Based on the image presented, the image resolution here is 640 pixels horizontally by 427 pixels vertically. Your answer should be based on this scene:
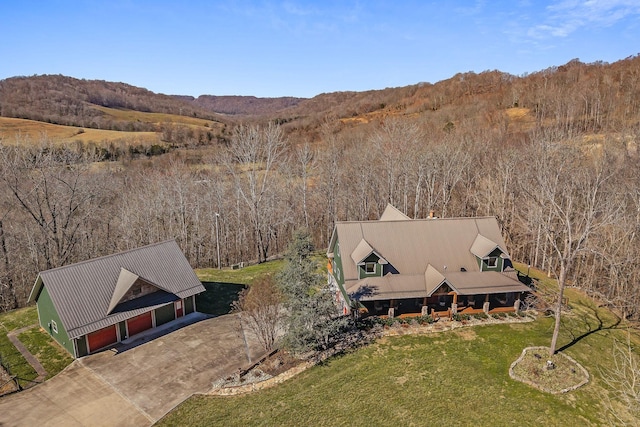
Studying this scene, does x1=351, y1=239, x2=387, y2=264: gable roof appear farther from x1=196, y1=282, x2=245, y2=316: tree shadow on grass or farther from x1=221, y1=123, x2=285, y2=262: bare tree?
x1=221, y1=123, x2=285, y2=262: bare tree

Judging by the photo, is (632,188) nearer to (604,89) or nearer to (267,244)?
(267,244)

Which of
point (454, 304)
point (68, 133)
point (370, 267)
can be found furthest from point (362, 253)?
point (68, 133)

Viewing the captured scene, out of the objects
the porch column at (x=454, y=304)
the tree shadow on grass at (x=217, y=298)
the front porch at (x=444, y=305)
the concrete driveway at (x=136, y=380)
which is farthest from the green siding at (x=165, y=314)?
the porch column at (x=454, y=304)

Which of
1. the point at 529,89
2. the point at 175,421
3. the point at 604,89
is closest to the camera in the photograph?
the point at 175,421

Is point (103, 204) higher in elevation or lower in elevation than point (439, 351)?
higher

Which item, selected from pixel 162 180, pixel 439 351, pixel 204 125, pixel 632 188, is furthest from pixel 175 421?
pixel 204 125

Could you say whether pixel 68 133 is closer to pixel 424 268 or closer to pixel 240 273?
pixel 240 273
